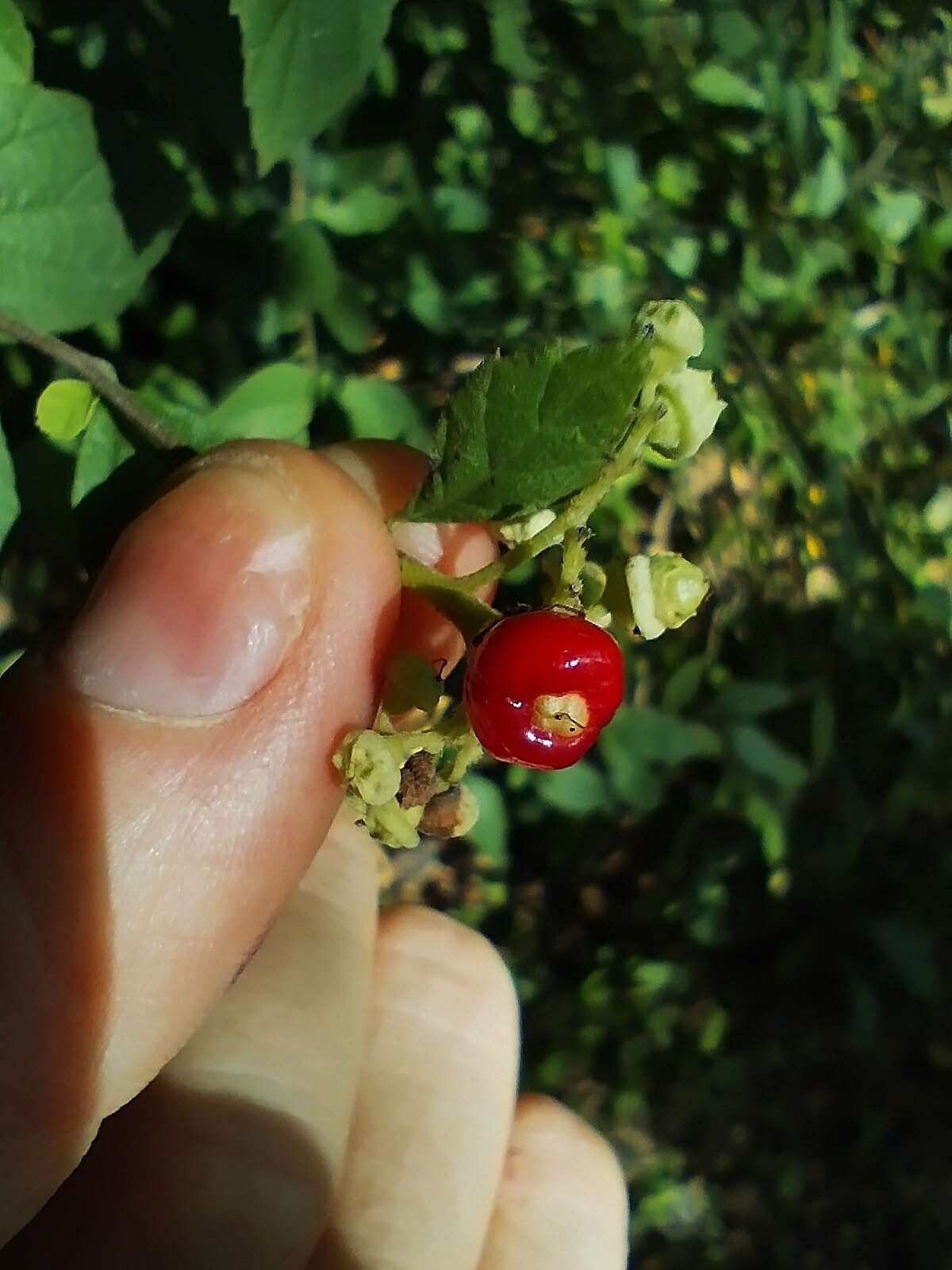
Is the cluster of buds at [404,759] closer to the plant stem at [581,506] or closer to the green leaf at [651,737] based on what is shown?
the plant stem at [581,506]

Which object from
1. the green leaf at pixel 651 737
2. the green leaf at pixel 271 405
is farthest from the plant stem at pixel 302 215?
the green leaf at pixel 651 737

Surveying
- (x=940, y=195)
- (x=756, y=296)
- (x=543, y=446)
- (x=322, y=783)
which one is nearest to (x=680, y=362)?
(x=543, y=446)

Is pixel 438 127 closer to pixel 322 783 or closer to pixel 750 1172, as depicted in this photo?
pixel 322 783

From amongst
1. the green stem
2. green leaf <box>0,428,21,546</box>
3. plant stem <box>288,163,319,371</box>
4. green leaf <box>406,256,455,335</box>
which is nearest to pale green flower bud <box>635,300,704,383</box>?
the green stem

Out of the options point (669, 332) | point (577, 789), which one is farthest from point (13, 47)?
point (577, 789)

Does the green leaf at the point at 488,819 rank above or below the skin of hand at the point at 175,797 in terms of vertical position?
below

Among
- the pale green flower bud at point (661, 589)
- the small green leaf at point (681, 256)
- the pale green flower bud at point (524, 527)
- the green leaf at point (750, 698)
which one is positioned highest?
the pale green flower bud at point (524, 527)
